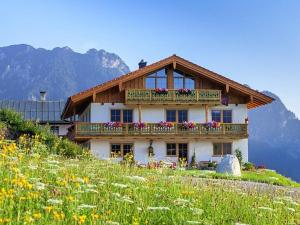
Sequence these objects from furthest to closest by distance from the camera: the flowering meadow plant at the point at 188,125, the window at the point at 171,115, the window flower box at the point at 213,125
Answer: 1. the window at the point at 171,115
2. the window flower box at the point at 213,125
3. the flowering meadow plant at the point at 188,125

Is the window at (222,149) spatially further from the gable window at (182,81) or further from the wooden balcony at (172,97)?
the gable window at (182,81)

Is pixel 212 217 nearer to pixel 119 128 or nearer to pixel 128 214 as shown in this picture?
pixel 128 214

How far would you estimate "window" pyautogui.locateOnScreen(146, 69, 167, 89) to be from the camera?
4138 centimetres

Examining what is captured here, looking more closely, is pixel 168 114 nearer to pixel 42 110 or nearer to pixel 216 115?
Answer: pixel 216 115

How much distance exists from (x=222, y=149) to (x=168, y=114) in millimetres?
5013

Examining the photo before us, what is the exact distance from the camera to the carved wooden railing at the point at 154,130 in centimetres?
3938

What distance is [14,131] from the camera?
23.2 metres

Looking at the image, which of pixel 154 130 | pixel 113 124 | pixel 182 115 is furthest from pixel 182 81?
pixel 113 124

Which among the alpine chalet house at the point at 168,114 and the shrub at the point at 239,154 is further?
the shrub at the point at 239,154

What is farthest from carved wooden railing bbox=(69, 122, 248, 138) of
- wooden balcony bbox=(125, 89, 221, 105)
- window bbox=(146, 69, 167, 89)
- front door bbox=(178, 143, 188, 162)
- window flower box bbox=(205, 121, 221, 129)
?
window bbox=(146, 69, 167, 89)

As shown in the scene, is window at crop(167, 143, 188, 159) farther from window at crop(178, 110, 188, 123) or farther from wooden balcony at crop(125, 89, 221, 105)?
wooden balcony at crop(125, 89, 221, 105)

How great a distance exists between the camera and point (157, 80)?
41.6 metres

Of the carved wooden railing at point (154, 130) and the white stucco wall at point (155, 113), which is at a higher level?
the white stucco wall at point (155, 113)

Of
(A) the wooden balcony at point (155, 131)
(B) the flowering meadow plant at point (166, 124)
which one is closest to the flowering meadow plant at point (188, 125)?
(A) the wooden balcony at point (155, 131)
